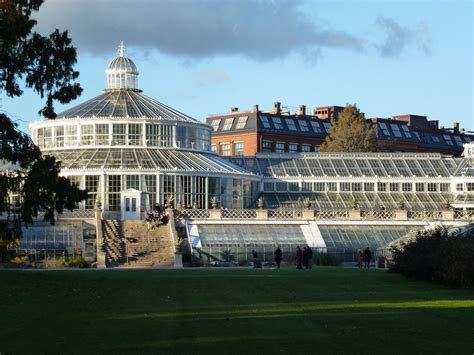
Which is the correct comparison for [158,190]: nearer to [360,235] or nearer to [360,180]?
[360,235]

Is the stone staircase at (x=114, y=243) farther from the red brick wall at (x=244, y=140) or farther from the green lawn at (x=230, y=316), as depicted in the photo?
the red brick wall at (x=244, y=140)

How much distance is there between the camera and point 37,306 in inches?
1266

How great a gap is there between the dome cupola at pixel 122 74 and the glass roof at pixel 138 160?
9069 millimetres

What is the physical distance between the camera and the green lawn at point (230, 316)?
2297 centimetres

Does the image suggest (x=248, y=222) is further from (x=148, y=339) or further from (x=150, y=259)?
(x=148, y=339)

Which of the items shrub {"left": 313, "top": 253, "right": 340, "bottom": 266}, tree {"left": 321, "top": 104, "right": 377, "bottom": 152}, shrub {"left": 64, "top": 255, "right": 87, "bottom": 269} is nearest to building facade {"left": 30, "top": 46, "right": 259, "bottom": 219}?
shrub {"left": 313, "top": 253, "right": 340, "bottom": 266}

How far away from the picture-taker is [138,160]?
8262 centimetres

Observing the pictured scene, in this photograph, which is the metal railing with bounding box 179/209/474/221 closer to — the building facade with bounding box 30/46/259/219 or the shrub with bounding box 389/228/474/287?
the building facade with bounding box 30/46/259/219

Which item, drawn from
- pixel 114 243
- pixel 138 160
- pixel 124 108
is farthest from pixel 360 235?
pixel 124 108

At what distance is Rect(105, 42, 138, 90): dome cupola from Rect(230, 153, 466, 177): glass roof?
40.1ft

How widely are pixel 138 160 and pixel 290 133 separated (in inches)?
2064

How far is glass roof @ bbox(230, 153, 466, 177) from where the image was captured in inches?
3706

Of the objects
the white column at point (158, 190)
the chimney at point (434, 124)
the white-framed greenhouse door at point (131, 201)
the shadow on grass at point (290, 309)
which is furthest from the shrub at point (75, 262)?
the chimney at point (434, 124)

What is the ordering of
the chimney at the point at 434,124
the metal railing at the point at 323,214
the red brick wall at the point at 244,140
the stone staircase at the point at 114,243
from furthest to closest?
1. the chimney at the point at 434,124
2. the red brick wall at the point at 244,140
3. the metal railing at the point at 323,214
4. the stone staircase at the point at 114,243
